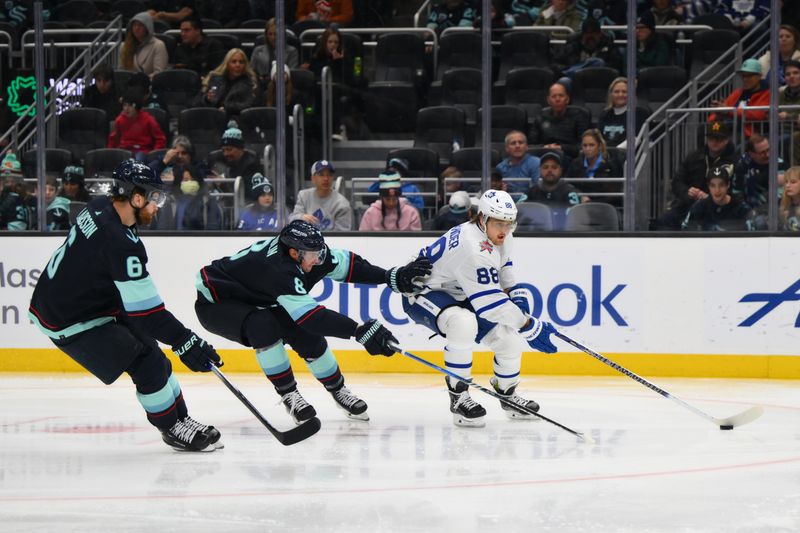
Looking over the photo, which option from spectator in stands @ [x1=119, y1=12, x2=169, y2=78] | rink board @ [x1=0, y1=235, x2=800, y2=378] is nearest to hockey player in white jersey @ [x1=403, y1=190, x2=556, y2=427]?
rink board @ [x1=0, y1=235, x2=800, y2=378]

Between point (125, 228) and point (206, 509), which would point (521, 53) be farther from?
point (206, 509)

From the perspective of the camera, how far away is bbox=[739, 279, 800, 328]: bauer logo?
727 centimetres

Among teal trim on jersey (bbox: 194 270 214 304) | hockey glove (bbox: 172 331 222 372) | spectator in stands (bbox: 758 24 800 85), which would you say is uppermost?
spectator in stands (bbox: 758 24 800 85)

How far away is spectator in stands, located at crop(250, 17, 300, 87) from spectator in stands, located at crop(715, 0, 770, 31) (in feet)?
10.0

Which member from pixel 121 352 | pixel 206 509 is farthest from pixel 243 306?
pixel 206 509

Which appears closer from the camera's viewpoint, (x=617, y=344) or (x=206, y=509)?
(x=206, y=509)

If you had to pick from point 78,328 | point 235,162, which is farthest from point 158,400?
point 235,162

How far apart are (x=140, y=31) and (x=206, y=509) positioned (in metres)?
5.66

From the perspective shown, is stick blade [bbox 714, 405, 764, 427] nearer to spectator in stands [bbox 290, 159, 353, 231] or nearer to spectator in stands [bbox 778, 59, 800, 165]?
spectator in stands [bbox 778, 59, 800, 165]

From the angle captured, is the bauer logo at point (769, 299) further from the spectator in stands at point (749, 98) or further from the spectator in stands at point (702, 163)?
the spectator in stands at point (749, 98)

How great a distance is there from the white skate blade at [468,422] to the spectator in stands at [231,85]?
3230mm

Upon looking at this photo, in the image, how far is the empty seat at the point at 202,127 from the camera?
26.2 ft

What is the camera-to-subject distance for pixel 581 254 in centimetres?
752

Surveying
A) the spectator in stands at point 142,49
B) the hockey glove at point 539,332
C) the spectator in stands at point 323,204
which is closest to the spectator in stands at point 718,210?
the spectator in stands at point 323,204
